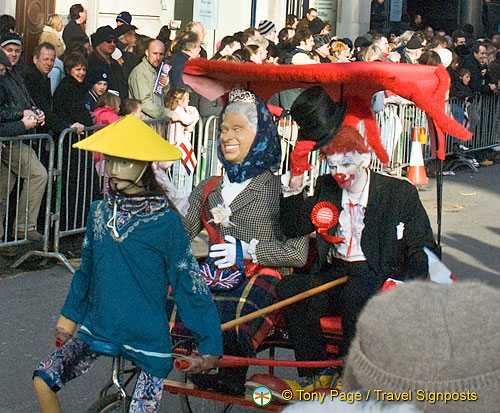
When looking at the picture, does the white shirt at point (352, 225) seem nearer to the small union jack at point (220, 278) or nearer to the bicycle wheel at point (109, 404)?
the small union jack at point (220, 278)

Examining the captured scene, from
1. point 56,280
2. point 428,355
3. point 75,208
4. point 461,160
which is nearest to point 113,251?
point 428,355

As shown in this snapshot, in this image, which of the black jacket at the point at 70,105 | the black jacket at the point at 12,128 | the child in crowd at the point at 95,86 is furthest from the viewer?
the child in crowd at the point at 95,86

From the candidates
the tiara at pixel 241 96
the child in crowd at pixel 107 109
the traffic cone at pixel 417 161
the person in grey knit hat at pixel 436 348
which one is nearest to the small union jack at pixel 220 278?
the tiara at pixel 241 96

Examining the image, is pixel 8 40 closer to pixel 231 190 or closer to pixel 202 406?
pixel 231 190

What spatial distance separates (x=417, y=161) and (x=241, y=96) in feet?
26.2

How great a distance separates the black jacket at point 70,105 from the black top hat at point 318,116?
4168mm

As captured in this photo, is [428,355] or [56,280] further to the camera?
[56,280]

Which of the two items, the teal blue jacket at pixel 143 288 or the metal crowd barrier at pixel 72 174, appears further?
the metal crowd barrier at pixel 72 174

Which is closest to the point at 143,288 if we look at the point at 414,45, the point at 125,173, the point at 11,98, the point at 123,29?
the point at 125,173

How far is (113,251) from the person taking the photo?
414 centimetres

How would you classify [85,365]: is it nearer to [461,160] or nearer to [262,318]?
[262,318]

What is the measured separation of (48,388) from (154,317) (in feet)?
1.70

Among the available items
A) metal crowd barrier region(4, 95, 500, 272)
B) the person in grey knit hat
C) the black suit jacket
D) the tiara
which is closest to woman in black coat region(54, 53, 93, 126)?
metal crowd barrier region(4, 95, 500, 272)

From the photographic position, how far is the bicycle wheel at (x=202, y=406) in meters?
5.12
